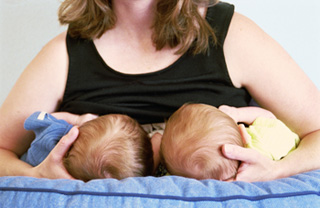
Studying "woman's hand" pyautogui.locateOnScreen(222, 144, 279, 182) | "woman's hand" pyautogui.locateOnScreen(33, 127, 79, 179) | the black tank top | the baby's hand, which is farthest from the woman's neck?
"woman's hand" pyautogui.locateOnScreen(222, 144, 279, 182)

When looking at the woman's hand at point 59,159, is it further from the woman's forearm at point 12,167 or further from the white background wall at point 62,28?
the white background wall at point 62,28

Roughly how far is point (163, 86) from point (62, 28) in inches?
38.2

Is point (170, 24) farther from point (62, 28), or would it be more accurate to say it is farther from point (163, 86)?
point (62, 28)

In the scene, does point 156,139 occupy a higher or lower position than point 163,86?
lower

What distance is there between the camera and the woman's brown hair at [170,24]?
1.31 meters

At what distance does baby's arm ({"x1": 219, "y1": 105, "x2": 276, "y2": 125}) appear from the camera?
1.24 m

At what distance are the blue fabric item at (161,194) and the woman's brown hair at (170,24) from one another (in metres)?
0.57

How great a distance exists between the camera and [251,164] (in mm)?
1021

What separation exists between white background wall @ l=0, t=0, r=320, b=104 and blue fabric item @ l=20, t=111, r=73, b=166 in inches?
34.4

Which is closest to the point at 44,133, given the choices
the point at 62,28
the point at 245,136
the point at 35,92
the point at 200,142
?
the point at 35,92

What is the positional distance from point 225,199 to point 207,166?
18cm

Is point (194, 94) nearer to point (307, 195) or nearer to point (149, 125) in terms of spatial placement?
point (149, 125)

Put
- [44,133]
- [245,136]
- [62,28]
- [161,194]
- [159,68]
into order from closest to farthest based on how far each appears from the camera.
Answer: [161,194]
[245,136]
[44,133]
[159,68]
[62,28]

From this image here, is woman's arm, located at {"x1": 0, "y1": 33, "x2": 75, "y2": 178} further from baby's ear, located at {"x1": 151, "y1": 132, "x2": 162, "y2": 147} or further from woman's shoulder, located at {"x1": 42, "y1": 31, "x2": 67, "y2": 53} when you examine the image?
baby's ear, located at {"x1": 151, "y1": 132, "x2": 162, "y2": 147}
